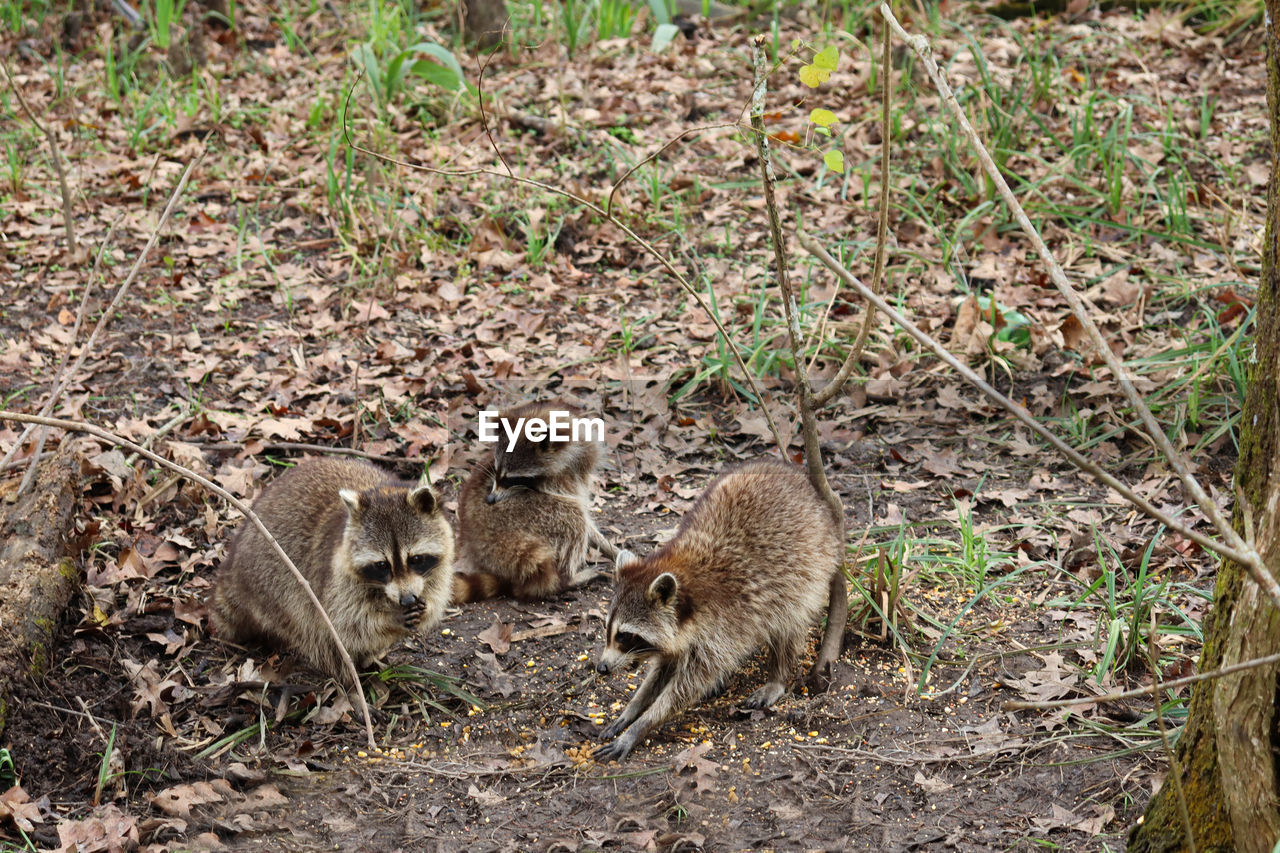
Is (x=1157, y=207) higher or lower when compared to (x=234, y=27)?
lower

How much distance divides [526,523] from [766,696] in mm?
1517

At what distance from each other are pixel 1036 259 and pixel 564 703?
477cm

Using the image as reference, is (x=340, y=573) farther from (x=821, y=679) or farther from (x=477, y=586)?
(x=821, y=679)

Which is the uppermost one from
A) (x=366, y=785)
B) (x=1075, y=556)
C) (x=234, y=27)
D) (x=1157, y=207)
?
(x=234, y=27)

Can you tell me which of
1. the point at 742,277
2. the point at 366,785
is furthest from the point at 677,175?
the point at 366,785

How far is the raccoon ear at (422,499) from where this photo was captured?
4.41m

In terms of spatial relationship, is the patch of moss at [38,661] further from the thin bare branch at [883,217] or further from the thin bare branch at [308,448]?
the thin bare branch at [883,217]

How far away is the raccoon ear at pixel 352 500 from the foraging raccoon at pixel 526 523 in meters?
0.87

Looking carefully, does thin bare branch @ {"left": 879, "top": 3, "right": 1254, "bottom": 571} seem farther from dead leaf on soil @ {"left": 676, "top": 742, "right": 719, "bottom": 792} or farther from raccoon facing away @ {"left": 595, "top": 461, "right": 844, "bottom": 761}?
raccoon facing away @ {"left": 595, "top": 461, "right": 844, "bottom": 761}

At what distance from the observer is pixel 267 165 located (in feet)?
29.8

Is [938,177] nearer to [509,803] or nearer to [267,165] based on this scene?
[267,165]

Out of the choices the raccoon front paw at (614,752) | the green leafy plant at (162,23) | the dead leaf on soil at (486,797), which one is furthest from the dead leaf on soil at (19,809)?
the green leafy plant at (162,23)

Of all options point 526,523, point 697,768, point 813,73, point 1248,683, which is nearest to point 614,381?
point 526,523

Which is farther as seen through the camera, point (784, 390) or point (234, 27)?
point (234, 27)
